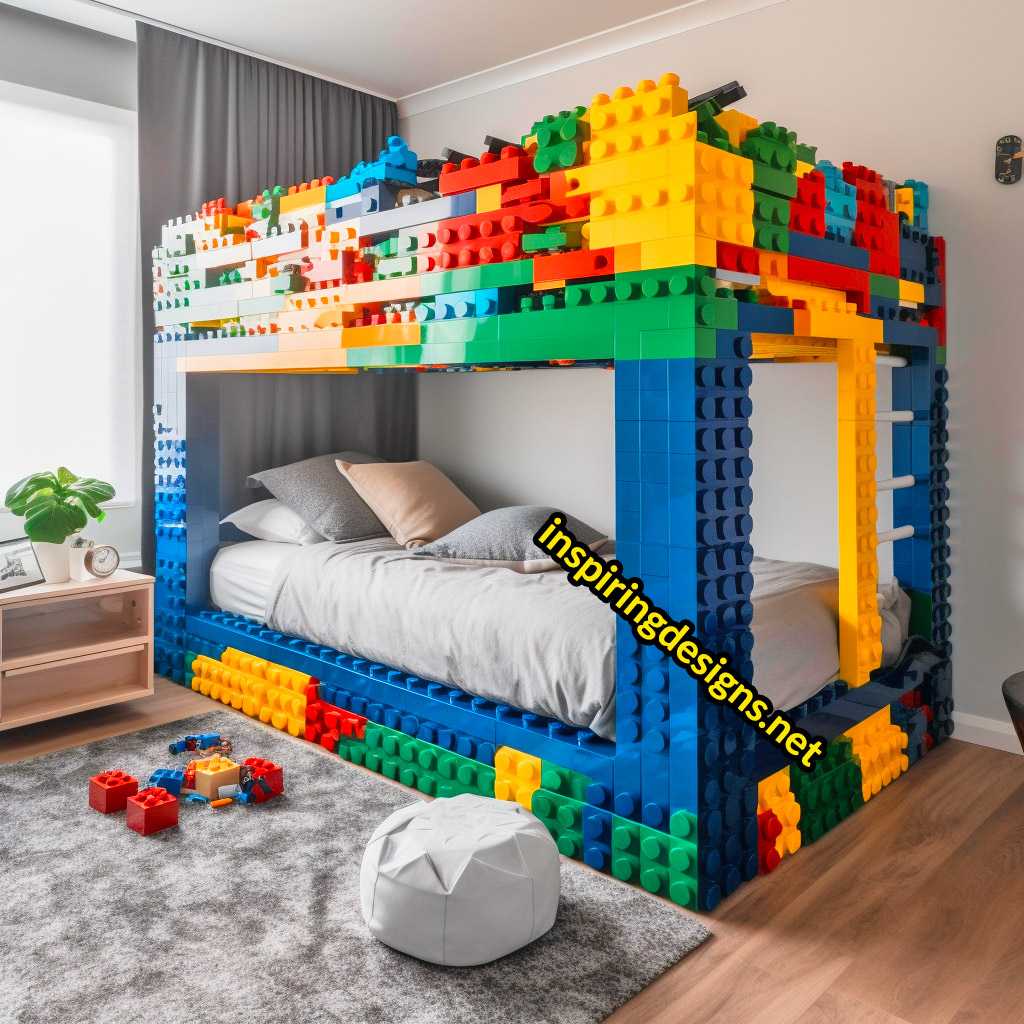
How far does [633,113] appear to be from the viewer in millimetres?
1792

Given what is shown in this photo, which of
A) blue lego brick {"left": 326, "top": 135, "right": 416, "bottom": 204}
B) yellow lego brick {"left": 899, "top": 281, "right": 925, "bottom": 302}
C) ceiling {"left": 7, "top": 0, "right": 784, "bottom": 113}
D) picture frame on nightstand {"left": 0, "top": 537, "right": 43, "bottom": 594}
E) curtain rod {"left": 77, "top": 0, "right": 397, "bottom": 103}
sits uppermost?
curtain rod {"left": 77, "top": 0, "right": 397, "bottom": 103}

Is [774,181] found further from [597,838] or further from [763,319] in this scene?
[597,838]

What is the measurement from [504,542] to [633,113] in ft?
4.66

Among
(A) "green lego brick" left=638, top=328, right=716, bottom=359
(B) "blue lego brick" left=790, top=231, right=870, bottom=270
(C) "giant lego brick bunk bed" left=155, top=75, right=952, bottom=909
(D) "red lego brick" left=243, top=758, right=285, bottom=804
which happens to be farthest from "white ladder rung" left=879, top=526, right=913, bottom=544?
(D) "red lego brick" left=243, top=758, right=285, bottom=804

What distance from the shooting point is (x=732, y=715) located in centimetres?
185

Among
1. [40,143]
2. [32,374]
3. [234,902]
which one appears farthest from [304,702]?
[40,143]

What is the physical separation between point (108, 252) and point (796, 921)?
3212 millimetres

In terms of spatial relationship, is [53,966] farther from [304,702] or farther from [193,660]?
[193,660]

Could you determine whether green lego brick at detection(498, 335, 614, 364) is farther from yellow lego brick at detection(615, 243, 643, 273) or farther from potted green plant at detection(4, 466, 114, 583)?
potted green plant at detection(4, 466, 114, 583)

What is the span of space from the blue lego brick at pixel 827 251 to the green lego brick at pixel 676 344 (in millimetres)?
399

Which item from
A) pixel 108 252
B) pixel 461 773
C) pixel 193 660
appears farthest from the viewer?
pixel 108 252

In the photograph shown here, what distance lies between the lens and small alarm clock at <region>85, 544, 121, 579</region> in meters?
2.97

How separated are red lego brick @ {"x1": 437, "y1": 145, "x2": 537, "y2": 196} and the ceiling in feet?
4.00

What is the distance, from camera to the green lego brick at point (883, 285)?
Result: 2295 millimetres
